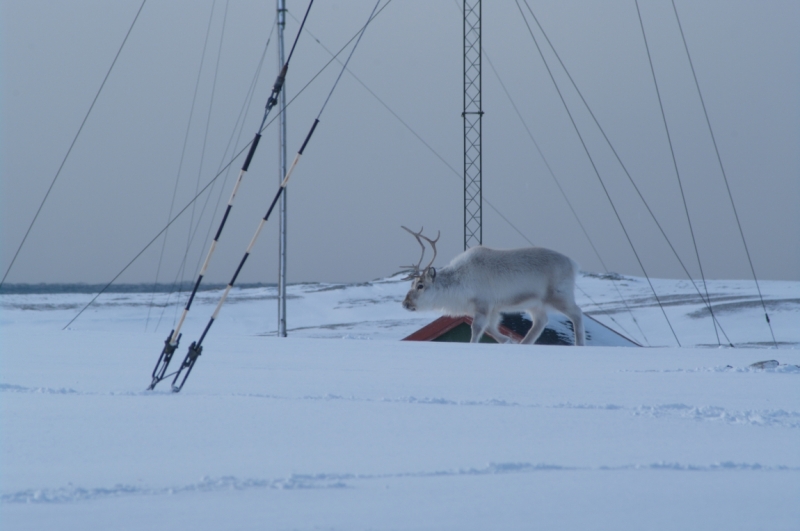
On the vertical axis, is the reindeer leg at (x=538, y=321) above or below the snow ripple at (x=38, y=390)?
below

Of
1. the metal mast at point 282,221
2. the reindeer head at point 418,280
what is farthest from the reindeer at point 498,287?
the metal mast at point 282,221

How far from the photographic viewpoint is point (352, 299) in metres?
18.9

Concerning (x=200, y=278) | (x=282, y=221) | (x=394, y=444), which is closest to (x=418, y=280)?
(x=282, y=221)

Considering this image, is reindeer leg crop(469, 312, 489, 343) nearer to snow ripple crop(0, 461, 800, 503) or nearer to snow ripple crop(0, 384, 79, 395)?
snow ripple crop(0, 384, 79, 395)

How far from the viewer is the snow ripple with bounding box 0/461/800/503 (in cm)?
157

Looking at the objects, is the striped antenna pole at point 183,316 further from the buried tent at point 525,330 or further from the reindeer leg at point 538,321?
the buried tent at point 525,330

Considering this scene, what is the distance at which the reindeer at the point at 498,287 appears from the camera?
7.41 metres

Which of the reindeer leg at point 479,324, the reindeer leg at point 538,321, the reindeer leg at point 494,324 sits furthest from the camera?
the reindeer leg at point 494,324

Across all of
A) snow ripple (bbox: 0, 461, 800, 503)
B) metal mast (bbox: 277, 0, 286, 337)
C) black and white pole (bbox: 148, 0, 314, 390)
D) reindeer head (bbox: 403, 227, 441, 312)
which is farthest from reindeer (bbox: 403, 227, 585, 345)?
snow ripple (bbox: 0, 461, 800, 503)

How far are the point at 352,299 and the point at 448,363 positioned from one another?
14647mm

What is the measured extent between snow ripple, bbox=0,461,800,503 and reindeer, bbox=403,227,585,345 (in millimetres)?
5548

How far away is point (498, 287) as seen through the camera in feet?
24.7

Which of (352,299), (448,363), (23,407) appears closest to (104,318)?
(352,299)

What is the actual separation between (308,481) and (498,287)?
5.96 meters
